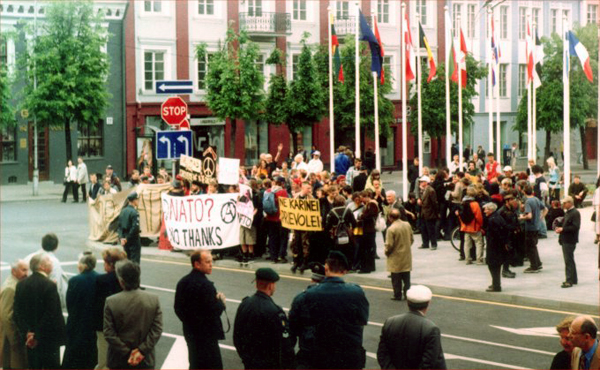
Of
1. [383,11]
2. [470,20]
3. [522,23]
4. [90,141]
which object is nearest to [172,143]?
[383,11]

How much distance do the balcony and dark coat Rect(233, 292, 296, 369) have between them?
33628 millimetres

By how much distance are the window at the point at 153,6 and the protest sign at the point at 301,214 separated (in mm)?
27900

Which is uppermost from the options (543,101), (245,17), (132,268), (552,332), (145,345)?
(245,17)

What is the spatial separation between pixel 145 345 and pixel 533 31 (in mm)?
27168

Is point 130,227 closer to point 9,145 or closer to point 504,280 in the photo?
point 504,280

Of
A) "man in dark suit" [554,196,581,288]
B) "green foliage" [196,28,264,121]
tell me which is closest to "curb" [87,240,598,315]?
"man in dark suit" [554,196,581,288]

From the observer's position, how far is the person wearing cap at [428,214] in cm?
2288

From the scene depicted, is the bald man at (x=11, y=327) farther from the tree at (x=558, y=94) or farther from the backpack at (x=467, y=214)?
the tree at (x=558, y=94)

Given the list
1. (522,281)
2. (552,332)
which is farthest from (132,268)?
(522,281)

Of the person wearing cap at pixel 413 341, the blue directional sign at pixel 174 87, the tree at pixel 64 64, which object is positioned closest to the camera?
the person wearing cap at pixel 413 341

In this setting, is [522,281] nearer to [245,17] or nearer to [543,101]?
[245,17]

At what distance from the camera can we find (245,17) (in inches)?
1720

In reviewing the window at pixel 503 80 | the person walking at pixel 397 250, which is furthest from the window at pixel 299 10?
the person walking at pixel 397 250

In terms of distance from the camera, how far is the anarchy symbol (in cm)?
1983
